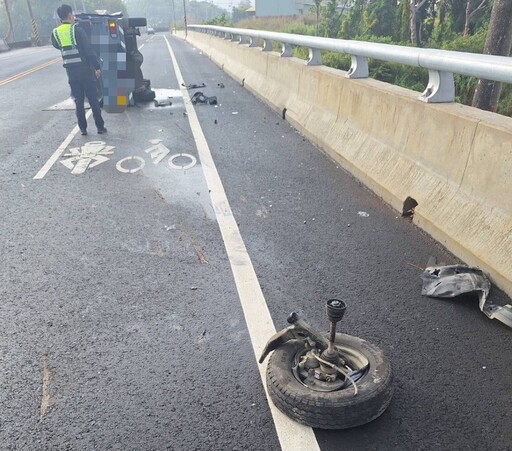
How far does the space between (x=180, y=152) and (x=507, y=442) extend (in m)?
6.43

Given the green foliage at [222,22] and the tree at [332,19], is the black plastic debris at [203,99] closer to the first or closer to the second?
the tree at [332,19]

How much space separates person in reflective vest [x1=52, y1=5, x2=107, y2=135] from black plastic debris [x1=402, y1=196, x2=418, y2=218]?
6.45 metres

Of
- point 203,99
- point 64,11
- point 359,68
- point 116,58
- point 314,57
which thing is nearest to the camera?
point 359,68

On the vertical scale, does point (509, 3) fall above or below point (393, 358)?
above

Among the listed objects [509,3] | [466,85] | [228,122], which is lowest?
[228,122]

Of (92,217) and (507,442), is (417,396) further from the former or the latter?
(92,217)

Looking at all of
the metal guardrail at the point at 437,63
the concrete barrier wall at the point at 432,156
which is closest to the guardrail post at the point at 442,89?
the metal guardrail at the point at 437,63

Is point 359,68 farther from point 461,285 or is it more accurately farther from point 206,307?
point 206,307

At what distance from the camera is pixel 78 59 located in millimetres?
8555

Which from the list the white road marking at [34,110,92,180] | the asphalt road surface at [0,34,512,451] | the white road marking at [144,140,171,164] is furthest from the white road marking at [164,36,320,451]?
the white road marking at [34,110,92,180]

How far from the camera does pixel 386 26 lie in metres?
21.5

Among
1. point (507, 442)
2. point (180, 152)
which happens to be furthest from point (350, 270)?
point (180, 152)

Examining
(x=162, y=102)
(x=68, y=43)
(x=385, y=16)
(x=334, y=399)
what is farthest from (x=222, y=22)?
(x=334, y=399)

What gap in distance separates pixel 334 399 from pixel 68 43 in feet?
26.7
